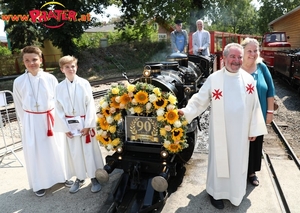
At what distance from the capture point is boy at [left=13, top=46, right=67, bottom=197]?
11.6 feet

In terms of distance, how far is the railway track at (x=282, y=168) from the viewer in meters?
3.32

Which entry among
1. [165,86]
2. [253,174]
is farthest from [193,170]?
[165,86]

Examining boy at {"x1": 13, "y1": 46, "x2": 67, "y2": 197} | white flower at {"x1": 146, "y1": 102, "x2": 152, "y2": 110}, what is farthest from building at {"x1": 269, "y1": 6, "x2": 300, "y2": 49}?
boy at {"x1": 13, "y1": 46, "x2": 67, "y2": 197}

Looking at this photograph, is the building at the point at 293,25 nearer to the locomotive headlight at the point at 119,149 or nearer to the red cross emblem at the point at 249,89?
the red cross emblem at the point at 249,89


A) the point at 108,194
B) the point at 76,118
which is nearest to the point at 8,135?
the point at 76,118

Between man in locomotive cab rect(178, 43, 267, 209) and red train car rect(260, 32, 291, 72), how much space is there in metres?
13.2

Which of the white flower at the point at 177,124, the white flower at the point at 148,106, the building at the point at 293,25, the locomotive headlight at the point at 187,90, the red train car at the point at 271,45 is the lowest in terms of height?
the white flower at the point at 177,124

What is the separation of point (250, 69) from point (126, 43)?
68.2 feet

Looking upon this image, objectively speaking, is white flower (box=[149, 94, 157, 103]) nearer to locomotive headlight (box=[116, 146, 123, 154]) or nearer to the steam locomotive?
the steam locomotive

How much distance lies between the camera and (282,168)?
4109 millimetres

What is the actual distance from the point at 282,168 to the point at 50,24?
16.7m

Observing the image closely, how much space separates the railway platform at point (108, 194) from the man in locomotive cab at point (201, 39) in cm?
463

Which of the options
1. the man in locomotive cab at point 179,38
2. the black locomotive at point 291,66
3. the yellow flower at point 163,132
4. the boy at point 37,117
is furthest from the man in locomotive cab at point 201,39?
the boy at point 37,117

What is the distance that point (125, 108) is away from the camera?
129 inches
